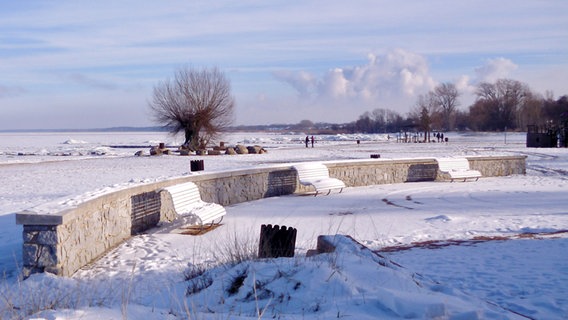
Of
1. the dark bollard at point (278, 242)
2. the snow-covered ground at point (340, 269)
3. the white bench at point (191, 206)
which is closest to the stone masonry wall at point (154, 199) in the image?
the snow-covered ground at point (340, 269)

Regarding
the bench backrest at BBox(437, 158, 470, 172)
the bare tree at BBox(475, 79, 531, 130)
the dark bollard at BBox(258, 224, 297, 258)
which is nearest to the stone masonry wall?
the bench backrest at BBox(437, 158, 470, 172)

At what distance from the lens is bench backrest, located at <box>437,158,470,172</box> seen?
2025 centimetres

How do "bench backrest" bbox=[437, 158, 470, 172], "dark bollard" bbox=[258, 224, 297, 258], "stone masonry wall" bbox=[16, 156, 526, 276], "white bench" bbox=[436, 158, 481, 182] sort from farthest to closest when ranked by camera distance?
"bench backrest" bbox=[437, 158, 470, 172] → "white bench" bbox=[436, 158, 481, 182] → "stone masonry wall" bbox=[16, 156, 526, 276] → "dark bollard" bbox=[258, 224, 297, 258]

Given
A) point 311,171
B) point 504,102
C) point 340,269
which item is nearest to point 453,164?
point 311,171

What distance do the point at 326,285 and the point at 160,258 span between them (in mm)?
3944

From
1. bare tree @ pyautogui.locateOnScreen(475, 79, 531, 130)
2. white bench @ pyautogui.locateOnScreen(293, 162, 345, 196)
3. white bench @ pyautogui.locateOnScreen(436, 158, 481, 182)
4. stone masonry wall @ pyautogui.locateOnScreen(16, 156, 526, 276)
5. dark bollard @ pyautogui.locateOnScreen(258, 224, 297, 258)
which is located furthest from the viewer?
bare tree @ pyautogui.locateOnScreen(475, 79, 531, 130)

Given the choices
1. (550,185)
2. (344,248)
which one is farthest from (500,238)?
(550,185)

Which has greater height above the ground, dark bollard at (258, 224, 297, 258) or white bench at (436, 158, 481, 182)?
dark bollard at (258, 224, 297, 258)

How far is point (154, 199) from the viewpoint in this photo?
11.6 m

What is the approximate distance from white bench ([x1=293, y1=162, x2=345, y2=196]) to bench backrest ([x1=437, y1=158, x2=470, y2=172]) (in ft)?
14.6

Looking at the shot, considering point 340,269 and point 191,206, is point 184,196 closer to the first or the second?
point 191,206

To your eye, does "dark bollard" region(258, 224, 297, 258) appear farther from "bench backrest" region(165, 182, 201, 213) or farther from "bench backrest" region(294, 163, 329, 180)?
"bench backrest" region(294, 163, 329, 180)

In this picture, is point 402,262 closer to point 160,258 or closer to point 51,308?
point 160,258

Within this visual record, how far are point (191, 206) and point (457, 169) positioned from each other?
11.5 m
